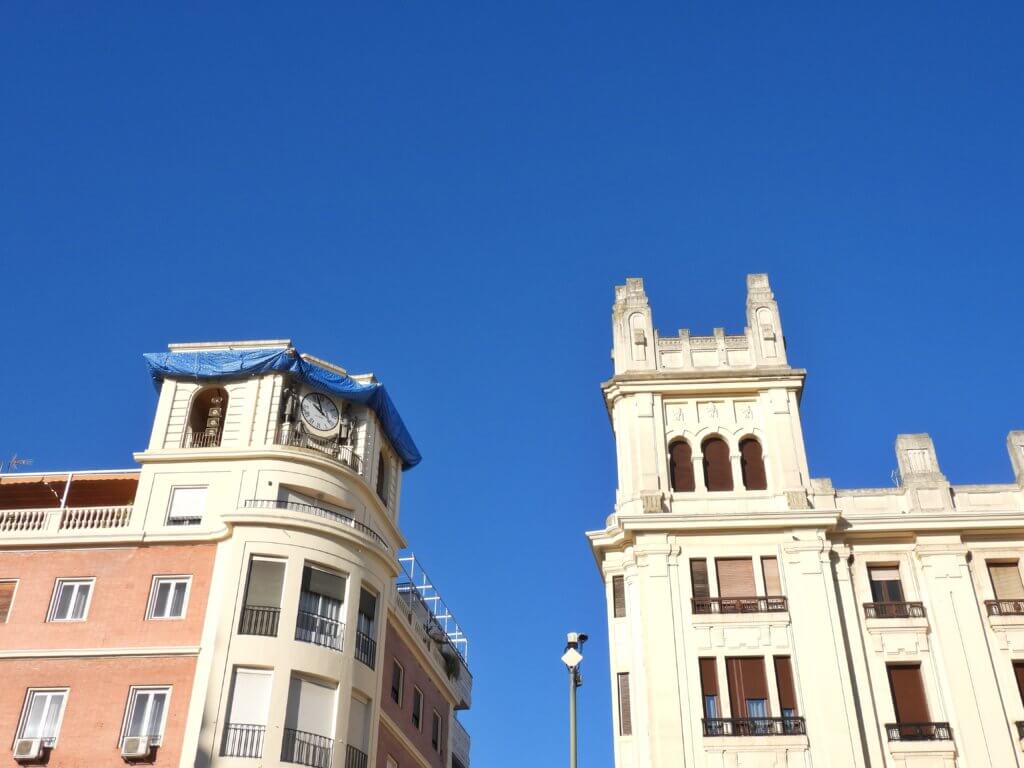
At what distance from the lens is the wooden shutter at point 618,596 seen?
128 feet

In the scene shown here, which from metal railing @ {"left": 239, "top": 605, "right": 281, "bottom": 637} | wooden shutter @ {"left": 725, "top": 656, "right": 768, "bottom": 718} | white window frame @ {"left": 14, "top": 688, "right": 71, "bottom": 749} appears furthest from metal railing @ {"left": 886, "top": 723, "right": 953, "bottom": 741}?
white window frame @ {"left": 14, "top": 688, "right": 71, "bottom": 749}

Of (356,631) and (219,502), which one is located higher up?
(219,502)

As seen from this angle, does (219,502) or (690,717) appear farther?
(219,502)

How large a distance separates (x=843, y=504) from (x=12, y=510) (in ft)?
104

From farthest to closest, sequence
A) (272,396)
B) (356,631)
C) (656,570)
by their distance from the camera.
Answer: (272,396)
(356,631)
(656,570)

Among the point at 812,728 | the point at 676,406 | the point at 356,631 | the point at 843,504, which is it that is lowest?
the point at 812,728

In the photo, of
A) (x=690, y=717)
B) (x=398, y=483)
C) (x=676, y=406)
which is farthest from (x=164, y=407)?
(x=690, y=717)

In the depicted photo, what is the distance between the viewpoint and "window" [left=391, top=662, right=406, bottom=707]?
45.5 m

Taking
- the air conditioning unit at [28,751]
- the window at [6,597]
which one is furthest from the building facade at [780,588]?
the window at [6,597]

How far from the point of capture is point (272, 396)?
4434 centimetres

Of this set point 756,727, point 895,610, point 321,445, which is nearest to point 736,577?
point 756,727

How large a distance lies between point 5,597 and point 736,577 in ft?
86.8

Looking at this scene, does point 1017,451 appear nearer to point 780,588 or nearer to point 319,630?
point 780,588

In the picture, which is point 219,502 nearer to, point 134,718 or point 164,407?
point 164,407
